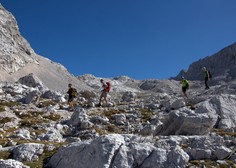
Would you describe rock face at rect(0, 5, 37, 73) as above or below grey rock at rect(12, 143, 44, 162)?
above

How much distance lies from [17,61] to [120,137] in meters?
96.7

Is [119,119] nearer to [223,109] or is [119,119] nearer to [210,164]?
[223,109]

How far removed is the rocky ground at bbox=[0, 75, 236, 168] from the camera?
46.8ft

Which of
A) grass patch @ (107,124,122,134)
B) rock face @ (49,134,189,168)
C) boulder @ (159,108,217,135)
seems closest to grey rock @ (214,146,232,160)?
rock face @ (49,134,189,168)

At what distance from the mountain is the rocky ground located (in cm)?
6642

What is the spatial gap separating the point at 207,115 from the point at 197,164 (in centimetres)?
708

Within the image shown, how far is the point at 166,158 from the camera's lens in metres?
14.1

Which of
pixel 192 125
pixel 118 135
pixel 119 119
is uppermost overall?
pixel 119 119

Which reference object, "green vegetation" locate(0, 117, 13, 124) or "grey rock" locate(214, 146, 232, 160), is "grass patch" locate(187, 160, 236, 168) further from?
"green vegetation" locate(0, 117, 13, 124)

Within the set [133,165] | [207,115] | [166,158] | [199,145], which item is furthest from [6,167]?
[207,115]

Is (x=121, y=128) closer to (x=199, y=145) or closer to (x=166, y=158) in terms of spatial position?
(x=199, y=145)

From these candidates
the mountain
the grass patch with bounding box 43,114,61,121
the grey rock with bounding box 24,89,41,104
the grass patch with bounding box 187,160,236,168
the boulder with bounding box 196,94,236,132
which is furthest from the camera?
the mountain

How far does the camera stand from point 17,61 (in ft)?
351

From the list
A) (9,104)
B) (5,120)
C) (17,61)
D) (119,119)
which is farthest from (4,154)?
(17,61)
